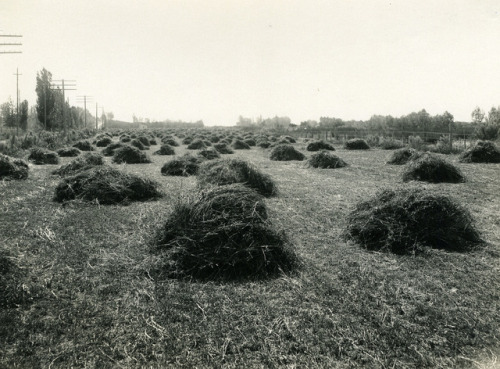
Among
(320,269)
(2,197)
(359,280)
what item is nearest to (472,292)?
(359,280)

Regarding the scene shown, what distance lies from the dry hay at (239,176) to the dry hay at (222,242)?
12.8 feet

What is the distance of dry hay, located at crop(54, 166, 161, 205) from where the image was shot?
29.6 ft

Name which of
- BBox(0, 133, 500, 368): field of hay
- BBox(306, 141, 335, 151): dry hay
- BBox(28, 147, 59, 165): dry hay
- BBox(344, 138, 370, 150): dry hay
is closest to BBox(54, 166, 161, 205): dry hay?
BBox(0, 133, 500, 368): field of hay

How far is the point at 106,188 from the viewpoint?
9133mm

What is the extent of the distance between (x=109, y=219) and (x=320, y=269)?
4240mm

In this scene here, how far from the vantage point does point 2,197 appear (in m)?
9.70

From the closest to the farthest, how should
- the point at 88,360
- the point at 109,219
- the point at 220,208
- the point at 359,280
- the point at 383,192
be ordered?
the point at 88,360 → the point at 359,280 → the point at 220,208 → the point at 383,192 → the point at 109,219

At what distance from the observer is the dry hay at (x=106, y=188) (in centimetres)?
901

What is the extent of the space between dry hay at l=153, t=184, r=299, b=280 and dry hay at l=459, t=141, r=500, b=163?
14870 mm

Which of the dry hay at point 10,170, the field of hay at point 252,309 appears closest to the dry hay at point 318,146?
the dry hay at point 10,170

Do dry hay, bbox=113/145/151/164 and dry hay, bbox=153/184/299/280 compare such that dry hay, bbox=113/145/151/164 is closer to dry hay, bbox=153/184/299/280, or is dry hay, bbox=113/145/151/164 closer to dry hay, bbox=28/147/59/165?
dry hay, bbox=28/147/59/165

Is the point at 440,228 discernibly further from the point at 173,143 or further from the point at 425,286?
the point at 173,143

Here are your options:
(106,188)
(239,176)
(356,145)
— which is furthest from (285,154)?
(106,188)

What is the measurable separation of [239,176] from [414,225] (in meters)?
4.77
